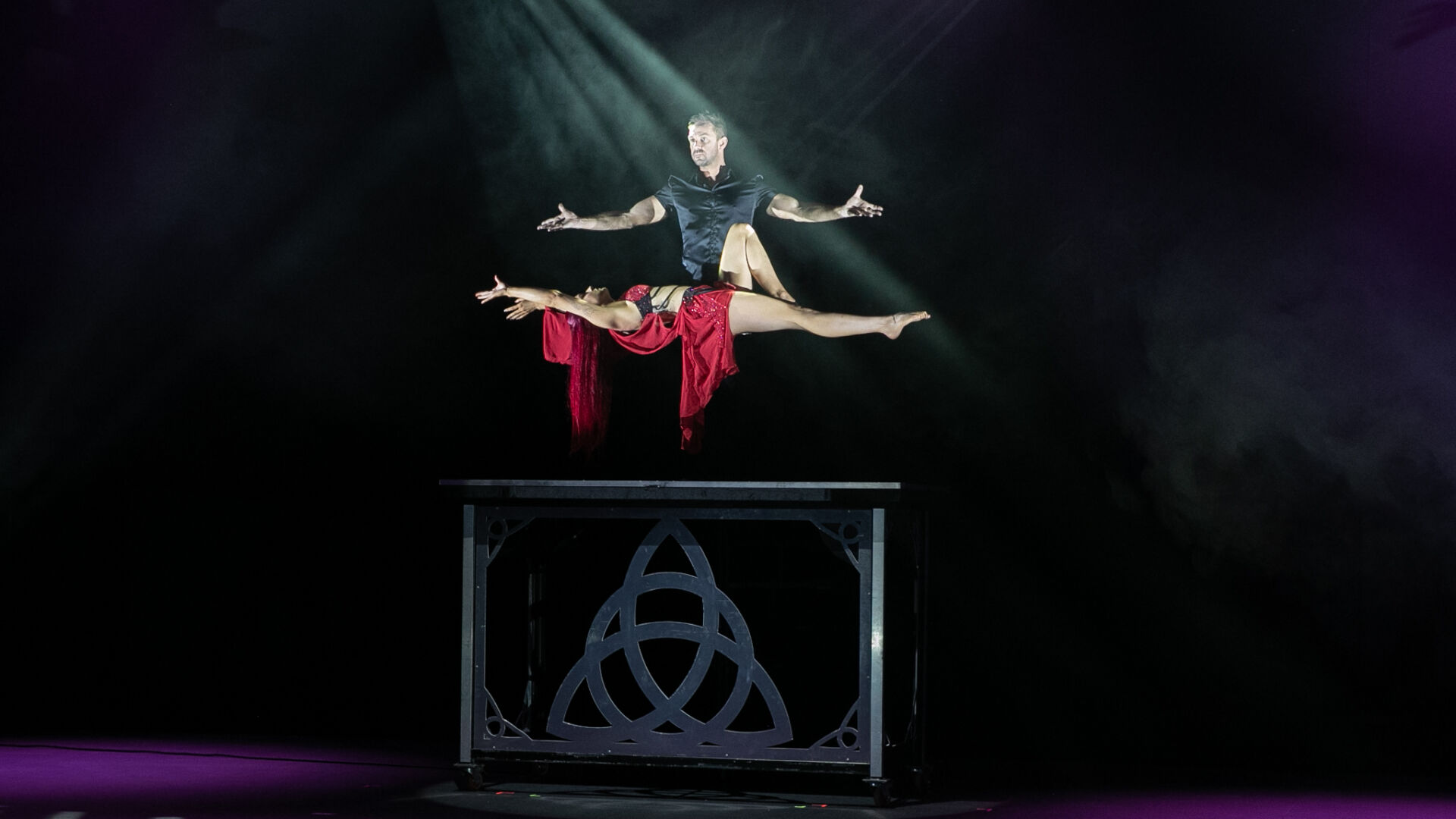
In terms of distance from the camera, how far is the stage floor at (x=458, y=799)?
4891mm

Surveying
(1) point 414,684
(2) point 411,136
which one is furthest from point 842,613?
(2) point 411,136

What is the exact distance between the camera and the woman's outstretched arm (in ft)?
17.5

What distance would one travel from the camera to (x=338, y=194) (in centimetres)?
649

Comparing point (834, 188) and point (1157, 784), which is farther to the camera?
point (834, 188)

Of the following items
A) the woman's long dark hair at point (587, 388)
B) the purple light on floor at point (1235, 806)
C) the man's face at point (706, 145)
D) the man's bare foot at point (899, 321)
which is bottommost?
the purple light on floor at point (1235, 806)

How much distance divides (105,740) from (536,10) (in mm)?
2992

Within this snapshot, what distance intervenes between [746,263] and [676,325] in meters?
0.29

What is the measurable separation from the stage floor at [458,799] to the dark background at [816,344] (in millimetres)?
438

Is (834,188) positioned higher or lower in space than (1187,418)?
higher

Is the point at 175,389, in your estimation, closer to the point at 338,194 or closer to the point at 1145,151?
the point at 338,194

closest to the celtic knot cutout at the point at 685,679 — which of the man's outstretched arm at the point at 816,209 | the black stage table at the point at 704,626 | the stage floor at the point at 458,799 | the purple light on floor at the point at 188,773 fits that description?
the black stage table at the point at 704,626

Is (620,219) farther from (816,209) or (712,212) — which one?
(816,209)

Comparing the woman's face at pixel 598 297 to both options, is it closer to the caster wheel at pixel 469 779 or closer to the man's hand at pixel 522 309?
the man's hand at pixel 522 309

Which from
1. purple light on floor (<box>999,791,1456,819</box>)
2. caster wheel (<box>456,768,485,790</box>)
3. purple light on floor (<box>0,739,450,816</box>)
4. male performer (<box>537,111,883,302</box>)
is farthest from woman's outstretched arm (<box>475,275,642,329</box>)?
purple light on floor (<box>999,791,1456,819</box>)
